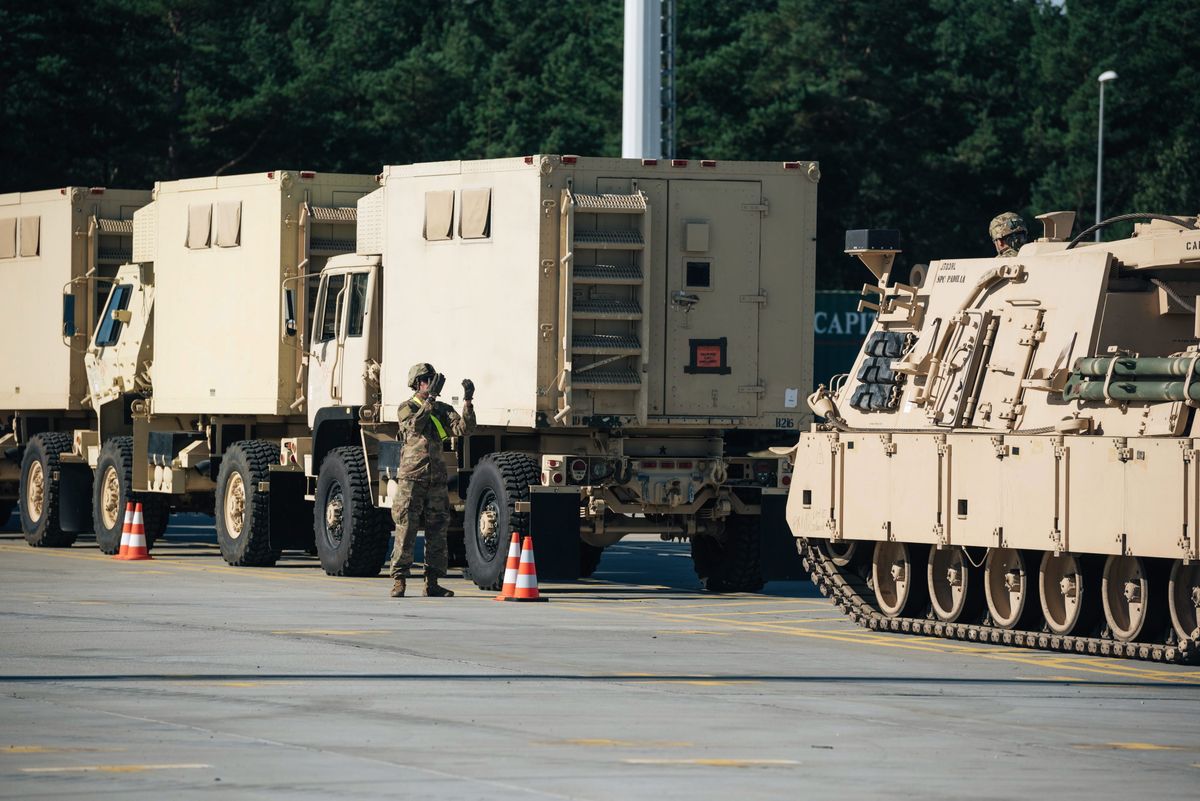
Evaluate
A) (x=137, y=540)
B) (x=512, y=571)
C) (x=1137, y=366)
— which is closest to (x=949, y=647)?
(x=1137, y=366)

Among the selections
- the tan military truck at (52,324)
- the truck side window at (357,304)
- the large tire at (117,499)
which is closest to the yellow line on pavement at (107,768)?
the truck side window at (357,304)

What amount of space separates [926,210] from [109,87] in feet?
80.8

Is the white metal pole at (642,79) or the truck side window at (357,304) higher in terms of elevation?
the white metal pole at (642,79)

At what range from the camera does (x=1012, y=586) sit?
18781mm

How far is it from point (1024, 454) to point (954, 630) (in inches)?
59.0

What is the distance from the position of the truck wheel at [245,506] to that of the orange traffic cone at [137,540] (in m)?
0.88

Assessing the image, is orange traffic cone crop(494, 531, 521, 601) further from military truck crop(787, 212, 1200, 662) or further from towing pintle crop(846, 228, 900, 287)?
towing pintle crop(846, 228, 900, 287)

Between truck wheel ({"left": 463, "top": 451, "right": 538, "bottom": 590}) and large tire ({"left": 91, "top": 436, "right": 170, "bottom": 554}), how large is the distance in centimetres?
679

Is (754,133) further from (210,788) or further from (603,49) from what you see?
(210,788)

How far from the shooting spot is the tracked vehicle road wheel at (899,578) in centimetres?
1983

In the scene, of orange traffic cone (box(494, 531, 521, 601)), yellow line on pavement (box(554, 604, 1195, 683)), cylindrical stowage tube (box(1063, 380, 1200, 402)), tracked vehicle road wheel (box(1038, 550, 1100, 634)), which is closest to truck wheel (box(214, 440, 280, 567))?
orange traffic cone (box(494, 531, 521, 601))

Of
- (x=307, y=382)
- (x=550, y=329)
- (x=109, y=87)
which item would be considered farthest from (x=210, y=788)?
(x=109, y=87)

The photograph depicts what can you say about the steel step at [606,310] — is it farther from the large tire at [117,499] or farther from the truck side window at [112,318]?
the truck side window at [112,318]

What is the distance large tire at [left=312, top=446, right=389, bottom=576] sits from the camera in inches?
976
